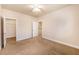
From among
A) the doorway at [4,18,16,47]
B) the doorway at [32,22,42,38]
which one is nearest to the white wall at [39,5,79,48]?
the doorway at [32,22,42,38]

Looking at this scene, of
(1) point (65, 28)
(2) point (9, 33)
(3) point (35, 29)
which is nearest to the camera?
(3) point (35, 29)

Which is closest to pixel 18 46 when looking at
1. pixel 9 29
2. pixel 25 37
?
pixel 25 37

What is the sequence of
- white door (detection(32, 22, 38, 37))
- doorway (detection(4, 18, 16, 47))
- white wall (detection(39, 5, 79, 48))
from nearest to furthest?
white door (detection(32, 22, 38, 37)), doorway (detection(4, 18, 16, 47)), white wall (detection(39, 5, 79, 48))

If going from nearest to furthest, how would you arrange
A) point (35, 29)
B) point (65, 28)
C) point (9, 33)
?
point (35, 29), point (9, 33), point (65, 28)

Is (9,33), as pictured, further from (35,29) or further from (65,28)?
(65,28)

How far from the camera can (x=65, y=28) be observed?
2.94 meters

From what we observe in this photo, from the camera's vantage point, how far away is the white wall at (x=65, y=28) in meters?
2.68

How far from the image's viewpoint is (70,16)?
280 cm

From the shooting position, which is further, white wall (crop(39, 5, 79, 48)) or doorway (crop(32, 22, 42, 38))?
white wall (crop(39, 5, 79, 48))

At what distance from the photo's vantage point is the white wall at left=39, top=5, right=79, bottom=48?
2682 millimetres

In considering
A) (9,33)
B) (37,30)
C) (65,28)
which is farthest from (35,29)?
(65,28)

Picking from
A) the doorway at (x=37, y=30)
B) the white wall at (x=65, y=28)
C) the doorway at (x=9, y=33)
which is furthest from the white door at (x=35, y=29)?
the doorway at (x=9, y=33)

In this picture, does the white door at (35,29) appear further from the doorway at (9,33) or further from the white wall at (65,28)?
the doorway at (9,33)

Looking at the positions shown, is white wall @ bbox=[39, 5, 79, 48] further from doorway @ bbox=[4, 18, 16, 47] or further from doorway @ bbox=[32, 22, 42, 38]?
doorway @ bbox=[4, 18, 16, 47]
